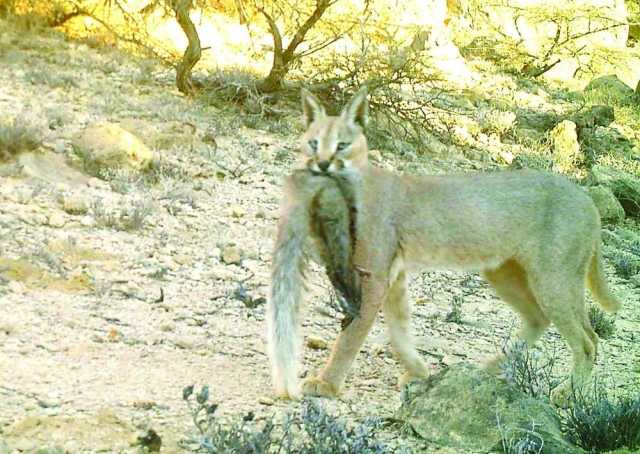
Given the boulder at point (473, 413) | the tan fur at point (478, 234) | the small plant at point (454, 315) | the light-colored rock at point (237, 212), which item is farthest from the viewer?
the light-colored rock at point (237, 212)

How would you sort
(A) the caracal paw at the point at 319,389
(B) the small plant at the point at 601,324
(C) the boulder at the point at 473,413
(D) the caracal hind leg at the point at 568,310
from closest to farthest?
(C) the boulder at the point at 473,413 → (A) the caracal paw at the point at 319,389 → (D) the caracal hind leg at the point at 568,310 → (B) the small plant at the point at 601,324

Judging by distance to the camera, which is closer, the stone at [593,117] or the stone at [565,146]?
the stone at [565,146]

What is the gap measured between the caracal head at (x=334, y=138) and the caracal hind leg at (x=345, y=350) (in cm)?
68

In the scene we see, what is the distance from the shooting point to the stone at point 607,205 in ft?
36.7

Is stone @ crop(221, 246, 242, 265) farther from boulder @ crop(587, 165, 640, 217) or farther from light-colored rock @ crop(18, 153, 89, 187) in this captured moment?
boulder @ crop(587, 165, 640, 217)

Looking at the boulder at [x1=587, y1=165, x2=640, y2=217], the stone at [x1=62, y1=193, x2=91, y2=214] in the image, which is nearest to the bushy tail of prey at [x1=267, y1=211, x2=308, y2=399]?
the stone at [x1=62, y1=193, x2=91, y2=214]

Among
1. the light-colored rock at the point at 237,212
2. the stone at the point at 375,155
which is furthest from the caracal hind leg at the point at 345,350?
the stone at the point at 375,155

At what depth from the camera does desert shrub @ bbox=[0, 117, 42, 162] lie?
817 centimetres

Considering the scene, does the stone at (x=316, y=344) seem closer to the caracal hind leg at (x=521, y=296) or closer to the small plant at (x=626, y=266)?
the caracal hind leg at (x=521, y=296)

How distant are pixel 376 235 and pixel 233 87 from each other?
260 inches

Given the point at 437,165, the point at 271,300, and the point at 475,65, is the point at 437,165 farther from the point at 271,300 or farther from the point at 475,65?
the point at 475,65

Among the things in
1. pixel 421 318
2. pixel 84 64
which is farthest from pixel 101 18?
pixel 421 318

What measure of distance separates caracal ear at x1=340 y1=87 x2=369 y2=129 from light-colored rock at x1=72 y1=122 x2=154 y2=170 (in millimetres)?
3405

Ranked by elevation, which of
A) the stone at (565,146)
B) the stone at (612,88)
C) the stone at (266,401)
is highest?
the stone at (612,88)
